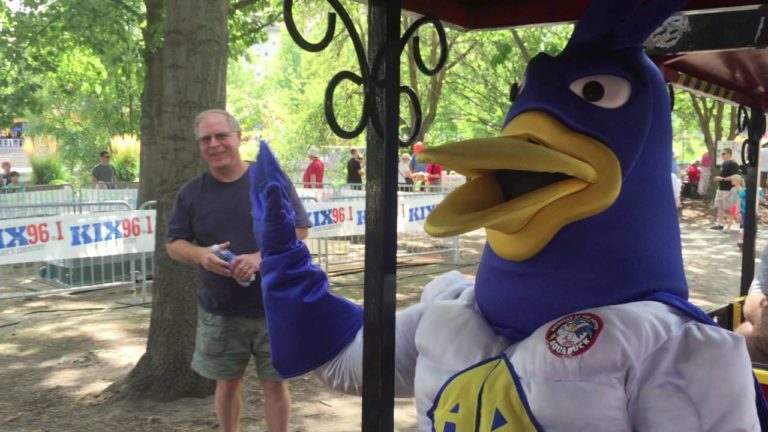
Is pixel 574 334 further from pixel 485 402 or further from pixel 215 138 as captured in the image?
pixel 215 138

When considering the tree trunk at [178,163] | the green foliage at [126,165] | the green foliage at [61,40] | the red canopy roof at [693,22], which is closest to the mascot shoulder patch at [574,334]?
the red canopy roof at [693,22]

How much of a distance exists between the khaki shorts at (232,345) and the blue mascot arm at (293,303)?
1.90 metres

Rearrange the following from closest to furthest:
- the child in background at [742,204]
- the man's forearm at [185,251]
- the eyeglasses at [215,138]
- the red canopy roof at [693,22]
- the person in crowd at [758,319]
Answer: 1. the red canopy roof at [693,22]
2. the person in crowd at [758,319]
3. the man's forearm at [185,251]
4. the eyeglasses at [215,138]
5. the child in background at [742,204]

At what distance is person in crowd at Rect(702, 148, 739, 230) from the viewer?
16484 mm

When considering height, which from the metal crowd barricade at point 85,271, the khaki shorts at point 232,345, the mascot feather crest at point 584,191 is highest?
the mascot feather crest at point 584,191

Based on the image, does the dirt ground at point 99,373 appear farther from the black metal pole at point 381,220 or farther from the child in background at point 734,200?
the child in background at point 734,200

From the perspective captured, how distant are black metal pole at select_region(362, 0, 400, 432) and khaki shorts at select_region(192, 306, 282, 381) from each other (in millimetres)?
2154

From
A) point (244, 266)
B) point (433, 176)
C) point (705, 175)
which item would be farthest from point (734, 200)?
point (244, 266)

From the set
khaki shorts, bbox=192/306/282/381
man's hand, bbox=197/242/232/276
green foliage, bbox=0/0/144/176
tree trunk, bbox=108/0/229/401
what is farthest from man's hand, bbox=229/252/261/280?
green foliage, bbox=0/0/144/176

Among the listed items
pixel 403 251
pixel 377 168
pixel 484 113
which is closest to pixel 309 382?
pixel 377 168

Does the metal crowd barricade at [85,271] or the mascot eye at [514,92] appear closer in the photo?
the mascot eye at [514,92]

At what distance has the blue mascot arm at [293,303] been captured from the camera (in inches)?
75.0

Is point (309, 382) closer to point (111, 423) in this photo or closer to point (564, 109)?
point (111, 423)

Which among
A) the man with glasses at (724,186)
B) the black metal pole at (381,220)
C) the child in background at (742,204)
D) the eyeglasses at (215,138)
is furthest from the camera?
the man with glasses at (724,186)
